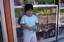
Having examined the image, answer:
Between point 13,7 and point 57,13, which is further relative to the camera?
point 57,13

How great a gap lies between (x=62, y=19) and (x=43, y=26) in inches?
25.3

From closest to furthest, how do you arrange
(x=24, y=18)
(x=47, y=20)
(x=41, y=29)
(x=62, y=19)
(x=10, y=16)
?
(x=10, y=16), (x=24, y=18), (x=41, y=29), (x=47, y=20), (x=62, y=19)

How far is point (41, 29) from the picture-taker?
→ 367cm

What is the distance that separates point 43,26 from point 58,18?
542 mm

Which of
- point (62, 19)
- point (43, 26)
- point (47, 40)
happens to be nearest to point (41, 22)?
point (43, 26)

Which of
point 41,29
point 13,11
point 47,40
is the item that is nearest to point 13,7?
point 13,11

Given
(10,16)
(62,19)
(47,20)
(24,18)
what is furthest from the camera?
(62,19)

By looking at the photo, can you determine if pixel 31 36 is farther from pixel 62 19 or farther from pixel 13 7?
pixel 62 19

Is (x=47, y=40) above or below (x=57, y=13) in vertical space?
below

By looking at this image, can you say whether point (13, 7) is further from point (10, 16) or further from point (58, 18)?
point (58, 18)

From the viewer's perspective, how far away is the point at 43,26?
3.76 metres

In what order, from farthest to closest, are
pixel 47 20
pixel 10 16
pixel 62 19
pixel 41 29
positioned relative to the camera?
pixel 62 19 < pixel 47 20 < pixel 41 29 < pixel 10 16

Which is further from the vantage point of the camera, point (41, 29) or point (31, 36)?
point (41, 29)

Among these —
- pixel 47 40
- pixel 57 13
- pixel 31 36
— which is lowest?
pixel 47 40
